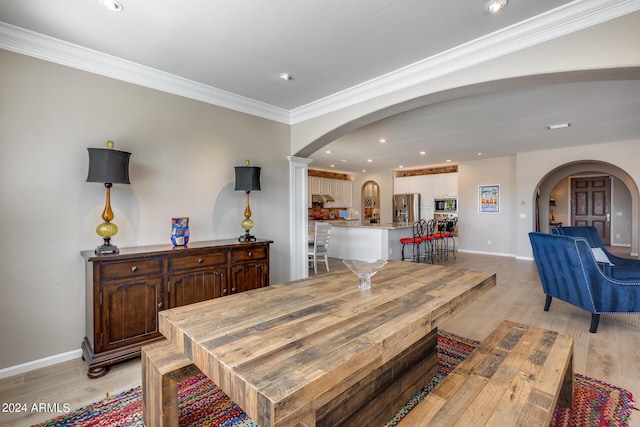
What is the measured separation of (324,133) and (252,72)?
44.7 inches

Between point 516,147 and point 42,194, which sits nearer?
point 42,194

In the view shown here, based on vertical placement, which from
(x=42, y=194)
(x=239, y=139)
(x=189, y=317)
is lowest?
(x=189, y=317)

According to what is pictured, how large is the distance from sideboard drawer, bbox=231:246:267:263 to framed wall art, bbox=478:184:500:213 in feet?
22.2

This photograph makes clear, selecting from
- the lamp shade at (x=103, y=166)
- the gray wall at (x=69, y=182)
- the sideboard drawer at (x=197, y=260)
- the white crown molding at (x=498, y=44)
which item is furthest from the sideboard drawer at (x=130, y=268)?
the white crown molding at (x=498, y=44)

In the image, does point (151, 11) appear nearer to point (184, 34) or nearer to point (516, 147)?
point (184, 34)

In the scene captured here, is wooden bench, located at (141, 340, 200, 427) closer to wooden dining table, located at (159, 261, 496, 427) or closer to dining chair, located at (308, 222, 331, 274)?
wooden dining table, located at (159, 261, 496, 427)

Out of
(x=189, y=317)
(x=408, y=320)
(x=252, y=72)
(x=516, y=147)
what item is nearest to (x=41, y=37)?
(x=252, y=72)

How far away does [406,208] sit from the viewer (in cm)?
920

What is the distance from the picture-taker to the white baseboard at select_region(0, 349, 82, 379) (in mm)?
2240

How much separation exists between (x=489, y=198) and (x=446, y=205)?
1.15m

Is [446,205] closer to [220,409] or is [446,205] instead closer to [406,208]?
[406,208]

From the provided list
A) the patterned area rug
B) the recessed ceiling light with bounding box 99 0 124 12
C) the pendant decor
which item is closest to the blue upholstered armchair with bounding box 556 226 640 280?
the patterned area rug

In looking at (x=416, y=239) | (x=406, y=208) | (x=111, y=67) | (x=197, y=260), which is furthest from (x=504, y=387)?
(x=406, y=208)

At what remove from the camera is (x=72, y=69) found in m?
2.49
